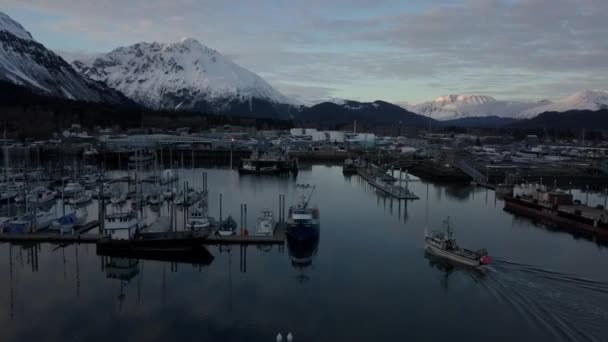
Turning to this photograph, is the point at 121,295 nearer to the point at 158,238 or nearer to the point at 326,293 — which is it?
the point at 158,238

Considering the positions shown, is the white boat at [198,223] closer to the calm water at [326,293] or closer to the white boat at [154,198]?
the calm water at [326,293]

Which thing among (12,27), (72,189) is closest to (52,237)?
(72,189)

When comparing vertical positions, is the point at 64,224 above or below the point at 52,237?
above

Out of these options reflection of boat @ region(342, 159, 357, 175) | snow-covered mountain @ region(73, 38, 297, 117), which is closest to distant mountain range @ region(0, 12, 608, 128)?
snow-covered mountain @ region(73, 38, 297, 117)

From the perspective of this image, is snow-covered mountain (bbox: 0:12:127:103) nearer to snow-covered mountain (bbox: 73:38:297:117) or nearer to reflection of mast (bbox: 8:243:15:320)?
snow-covered mountain (bbox: 73:38:297:117)

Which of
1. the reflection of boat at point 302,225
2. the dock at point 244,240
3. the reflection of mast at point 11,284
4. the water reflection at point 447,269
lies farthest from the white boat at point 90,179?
the water reflection at point 447,269
